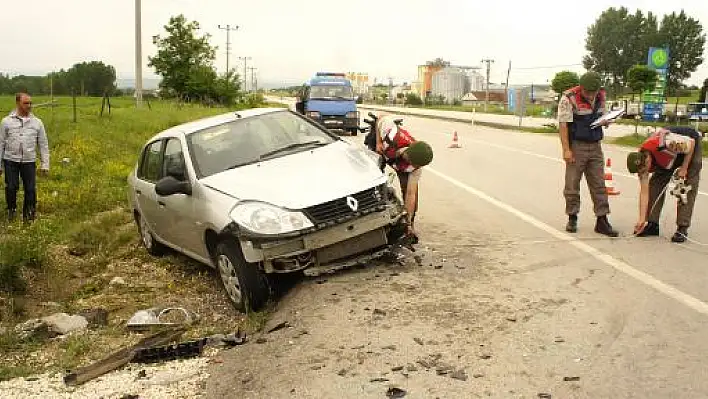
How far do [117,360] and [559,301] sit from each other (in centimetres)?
312

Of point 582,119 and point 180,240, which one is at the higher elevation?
point 582,119

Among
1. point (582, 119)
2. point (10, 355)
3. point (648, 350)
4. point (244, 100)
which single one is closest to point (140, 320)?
point (10, 355)

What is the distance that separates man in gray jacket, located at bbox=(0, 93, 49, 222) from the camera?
9.18 m

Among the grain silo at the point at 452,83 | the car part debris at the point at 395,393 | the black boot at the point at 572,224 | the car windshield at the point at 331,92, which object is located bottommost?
the car part debris at the point at 395,393

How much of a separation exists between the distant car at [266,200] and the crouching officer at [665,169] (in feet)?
9.53

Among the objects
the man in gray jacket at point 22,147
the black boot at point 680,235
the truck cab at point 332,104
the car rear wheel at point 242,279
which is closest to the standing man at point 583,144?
the black boot at point 680,235

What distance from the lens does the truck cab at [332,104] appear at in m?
25.9

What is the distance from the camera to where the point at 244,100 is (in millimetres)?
52938

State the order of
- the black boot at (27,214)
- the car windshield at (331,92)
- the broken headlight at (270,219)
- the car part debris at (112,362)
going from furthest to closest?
the car windshield at (331,92), the black boot at (27,214), the broken headlight at (270,219), the car part debris at (112,362)

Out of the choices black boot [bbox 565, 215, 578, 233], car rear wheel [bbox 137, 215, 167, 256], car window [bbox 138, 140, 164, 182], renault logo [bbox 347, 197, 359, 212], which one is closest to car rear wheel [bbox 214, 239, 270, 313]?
renault logo [bbox 347, 197, 359, 212]

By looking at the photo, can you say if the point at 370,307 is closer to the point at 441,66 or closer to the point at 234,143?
the point at 234,143

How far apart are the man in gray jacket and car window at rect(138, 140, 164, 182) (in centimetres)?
238

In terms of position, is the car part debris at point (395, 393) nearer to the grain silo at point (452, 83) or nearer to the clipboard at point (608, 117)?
the clipboard at point (608, 117)

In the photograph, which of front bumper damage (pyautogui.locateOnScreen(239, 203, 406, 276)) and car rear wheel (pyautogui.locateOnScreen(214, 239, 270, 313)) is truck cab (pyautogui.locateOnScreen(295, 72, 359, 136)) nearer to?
front bumper damage (pyautogui.locateOnScreen(239, 203, 406, 276))
